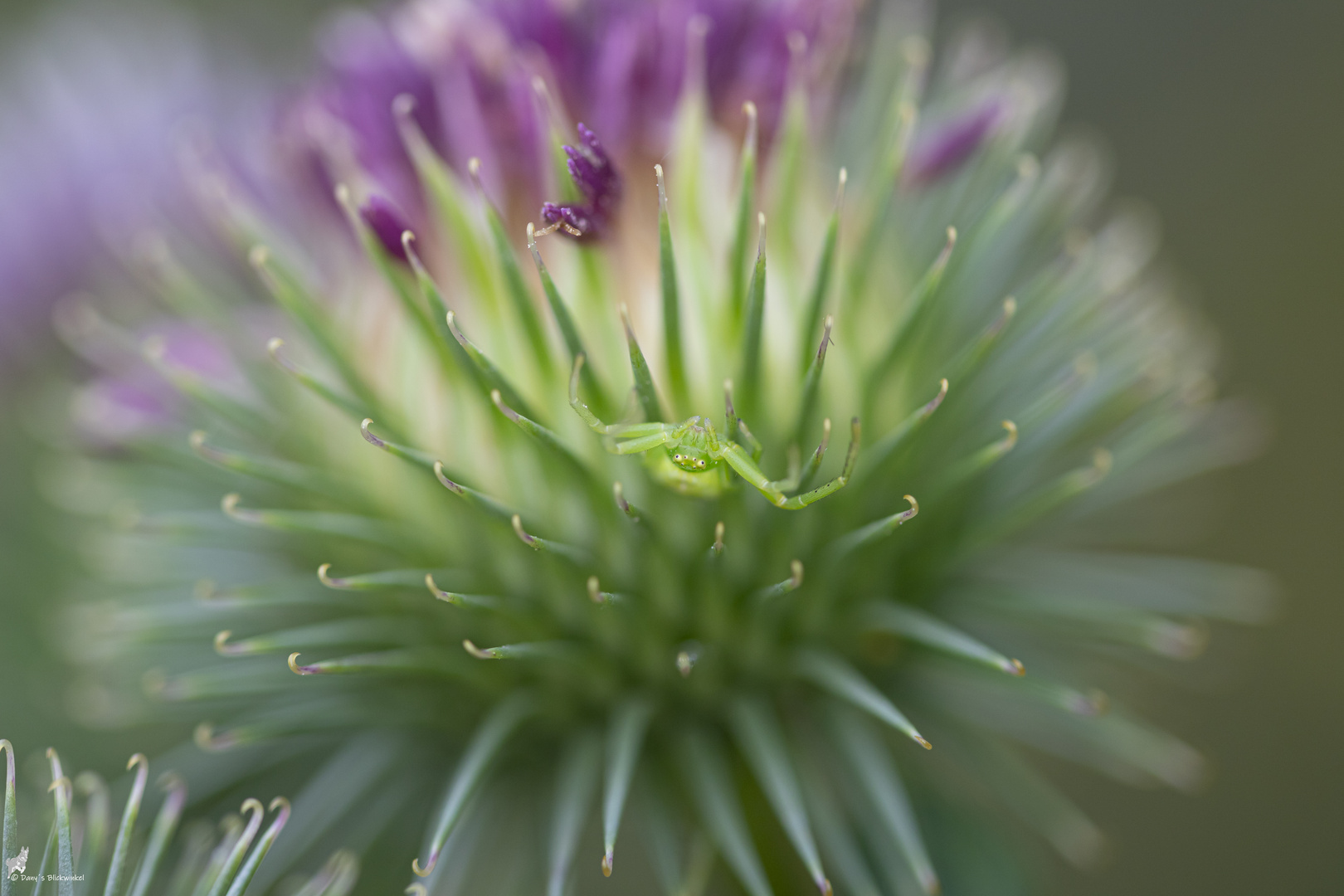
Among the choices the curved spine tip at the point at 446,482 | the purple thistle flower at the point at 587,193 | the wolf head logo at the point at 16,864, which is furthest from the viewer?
the purple thistle flower at the point at 587,193

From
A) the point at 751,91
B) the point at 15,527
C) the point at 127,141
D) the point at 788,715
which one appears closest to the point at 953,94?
the point at 751,91

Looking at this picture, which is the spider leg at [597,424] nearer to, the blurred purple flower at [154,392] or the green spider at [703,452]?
the green spider at [703,452]

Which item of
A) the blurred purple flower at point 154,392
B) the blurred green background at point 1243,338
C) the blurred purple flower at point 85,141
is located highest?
the blurred purple flower at point 85,141

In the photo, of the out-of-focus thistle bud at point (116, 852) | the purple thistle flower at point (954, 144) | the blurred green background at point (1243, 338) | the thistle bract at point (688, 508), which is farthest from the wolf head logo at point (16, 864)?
the purple thistle flower at point (954, 144)

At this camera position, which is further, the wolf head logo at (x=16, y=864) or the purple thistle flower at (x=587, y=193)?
the purple thistle flower at (x=587, y=193)

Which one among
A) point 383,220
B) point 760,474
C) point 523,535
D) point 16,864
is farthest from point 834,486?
point 16,864

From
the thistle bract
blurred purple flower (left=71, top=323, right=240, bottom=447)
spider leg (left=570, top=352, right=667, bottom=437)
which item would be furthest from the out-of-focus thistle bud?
blurred purple flower (left=71, top=323, right=240, bottom=447)

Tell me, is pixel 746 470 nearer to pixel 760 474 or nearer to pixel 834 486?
pixel 760 474

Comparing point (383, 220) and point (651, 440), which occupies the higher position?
point (383, 220)
